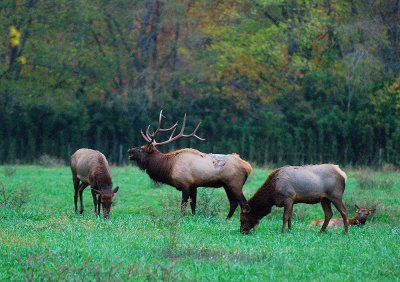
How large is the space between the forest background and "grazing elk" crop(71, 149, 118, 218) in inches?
695

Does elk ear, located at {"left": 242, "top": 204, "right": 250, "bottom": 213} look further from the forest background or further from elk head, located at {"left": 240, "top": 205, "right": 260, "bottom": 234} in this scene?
the forest background

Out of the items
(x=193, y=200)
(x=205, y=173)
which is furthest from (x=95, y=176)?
(x=205, y=173)

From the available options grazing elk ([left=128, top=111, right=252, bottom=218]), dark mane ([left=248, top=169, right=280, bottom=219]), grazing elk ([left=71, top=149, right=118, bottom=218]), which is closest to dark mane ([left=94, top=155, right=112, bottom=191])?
grazing elk ([left=71, top=149, right=118, bottom=218])

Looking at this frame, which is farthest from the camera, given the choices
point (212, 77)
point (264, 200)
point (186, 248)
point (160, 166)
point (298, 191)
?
point (212, 77)

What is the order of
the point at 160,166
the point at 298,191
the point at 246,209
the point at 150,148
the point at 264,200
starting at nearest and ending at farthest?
the point at 246,209
the point at 298,191
the point at 264,200
the point at 160,166
the point at 150,148

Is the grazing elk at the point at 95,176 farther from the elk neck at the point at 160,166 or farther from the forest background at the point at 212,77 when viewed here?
the forest background at the point at 212,77

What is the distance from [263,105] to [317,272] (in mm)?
29612

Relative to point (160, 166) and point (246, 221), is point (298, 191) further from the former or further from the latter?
point (160, 166)

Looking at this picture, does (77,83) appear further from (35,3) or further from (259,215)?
(259,215)

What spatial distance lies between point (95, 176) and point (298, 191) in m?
4.74

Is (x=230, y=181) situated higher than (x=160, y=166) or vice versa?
(x=160, y=166)

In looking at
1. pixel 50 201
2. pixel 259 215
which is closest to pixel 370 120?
pixel 50 201

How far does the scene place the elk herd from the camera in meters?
16.0

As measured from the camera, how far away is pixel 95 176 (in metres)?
19.0
